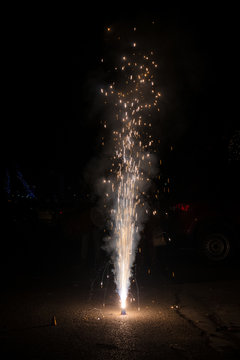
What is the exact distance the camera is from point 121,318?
6.64 meters

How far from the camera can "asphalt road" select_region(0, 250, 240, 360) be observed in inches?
203

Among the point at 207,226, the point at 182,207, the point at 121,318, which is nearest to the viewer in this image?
the point at 121,318

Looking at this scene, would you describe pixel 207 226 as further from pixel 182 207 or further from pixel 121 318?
pixel 121 318

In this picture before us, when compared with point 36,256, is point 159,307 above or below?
below

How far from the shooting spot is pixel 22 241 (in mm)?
20188

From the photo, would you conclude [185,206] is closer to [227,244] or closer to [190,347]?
[227,244]

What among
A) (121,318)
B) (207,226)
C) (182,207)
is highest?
(182,207)

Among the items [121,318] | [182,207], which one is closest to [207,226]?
[182,207]

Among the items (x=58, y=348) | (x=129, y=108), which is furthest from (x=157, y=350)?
(x=129, y=108)

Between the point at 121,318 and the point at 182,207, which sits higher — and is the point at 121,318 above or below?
below

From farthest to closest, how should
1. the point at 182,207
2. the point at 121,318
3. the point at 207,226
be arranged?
the point at 182,207 < the point at 207,226 < the point at 121,318

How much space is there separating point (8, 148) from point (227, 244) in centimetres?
1845

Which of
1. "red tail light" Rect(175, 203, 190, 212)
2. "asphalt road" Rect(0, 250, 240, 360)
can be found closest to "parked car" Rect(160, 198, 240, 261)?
"red tail light" Rect(175, 203, 190, 212)

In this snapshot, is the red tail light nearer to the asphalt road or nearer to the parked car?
the parked car
